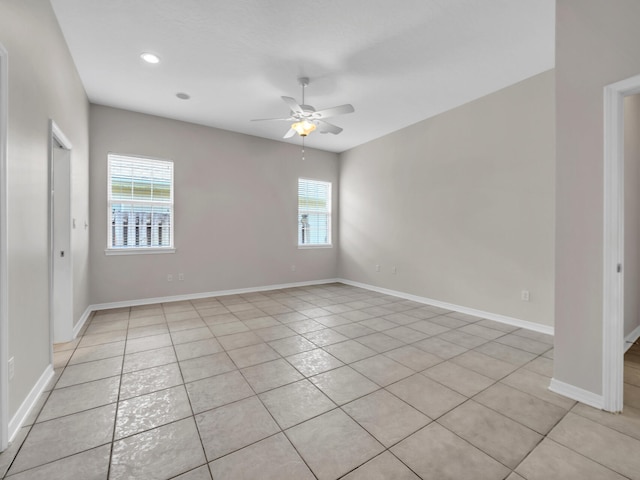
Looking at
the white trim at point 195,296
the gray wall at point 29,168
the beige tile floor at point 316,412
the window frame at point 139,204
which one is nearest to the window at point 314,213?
the white trim at point 195,296

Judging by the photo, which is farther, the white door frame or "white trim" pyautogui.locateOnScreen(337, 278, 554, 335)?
"white trim" pyautogui.locateOnScreen(337, 278, 554, 335)

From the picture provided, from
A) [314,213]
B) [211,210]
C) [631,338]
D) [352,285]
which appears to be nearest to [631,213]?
[631,338]

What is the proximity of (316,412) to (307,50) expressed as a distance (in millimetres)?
3206

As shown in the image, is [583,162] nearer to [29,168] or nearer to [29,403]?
[29,168]

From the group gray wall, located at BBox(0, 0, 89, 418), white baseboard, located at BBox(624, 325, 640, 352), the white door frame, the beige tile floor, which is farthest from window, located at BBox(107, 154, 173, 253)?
white baseboard, located at BBox(624, 325, 640, 352)

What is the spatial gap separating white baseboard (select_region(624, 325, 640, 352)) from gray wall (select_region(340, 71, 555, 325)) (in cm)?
63

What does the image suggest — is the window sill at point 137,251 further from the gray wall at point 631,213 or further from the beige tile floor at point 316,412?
the gray wall at point 631,213

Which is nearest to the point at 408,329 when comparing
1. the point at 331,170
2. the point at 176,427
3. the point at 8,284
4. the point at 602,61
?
the point at 176,427

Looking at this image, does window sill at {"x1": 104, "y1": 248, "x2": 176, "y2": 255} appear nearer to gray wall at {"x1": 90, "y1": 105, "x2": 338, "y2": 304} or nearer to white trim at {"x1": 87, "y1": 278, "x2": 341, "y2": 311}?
gray wall at {"x1": 90, "y1": 105, "x2": 338, "y2": 304}

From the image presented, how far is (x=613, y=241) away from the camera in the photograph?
1852mm

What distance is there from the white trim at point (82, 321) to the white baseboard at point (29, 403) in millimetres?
1021

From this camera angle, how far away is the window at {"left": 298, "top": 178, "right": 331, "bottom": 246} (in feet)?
20.5

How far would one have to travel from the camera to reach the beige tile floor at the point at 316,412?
144 cm

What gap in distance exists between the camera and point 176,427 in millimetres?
1720
